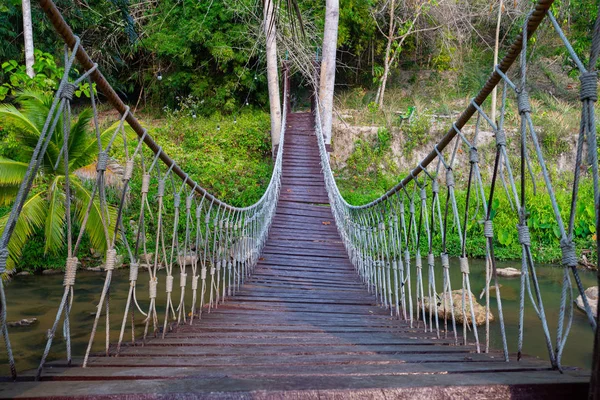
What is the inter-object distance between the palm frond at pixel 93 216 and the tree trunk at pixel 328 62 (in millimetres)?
3611

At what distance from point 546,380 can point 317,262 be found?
3525mm

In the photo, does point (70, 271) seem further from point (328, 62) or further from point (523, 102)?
point (328, 62)

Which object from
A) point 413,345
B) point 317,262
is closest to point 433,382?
point 413,345

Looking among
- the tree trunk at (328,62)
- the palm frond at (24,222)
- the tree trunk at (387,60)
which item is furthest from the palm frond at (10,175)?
the tree trunk at (387,60)

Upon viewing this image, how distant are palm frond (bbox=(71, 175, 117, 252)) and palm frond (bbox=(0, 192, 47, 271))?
39 centimetres

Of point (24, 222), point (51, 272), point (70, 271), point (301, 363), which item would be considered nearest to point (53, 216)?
point (24, 222)

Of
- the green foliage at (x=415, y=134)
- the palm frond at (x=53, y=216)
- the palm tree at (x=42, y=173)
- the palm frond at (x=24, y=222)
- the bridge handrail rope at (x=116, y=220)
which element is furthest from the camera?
the green foliage at (x=415, y=134)

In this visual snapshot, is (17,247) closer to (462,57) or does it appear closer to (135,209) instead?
(135,209)

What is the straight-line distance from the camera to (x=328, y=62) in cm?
805

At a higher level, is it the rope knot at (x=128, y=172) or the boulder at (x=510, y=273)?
the rope knot at (x=128, y=172)

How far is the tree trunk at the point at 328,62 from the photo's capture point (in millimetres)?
7801

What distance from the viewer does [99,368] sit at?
1147 mm

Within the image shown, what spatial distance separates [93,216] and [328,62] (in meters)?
4.41

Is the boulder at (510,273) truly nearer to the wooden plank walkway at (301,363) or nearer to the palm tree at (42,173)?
the wooden plank walkway at (301,363)
